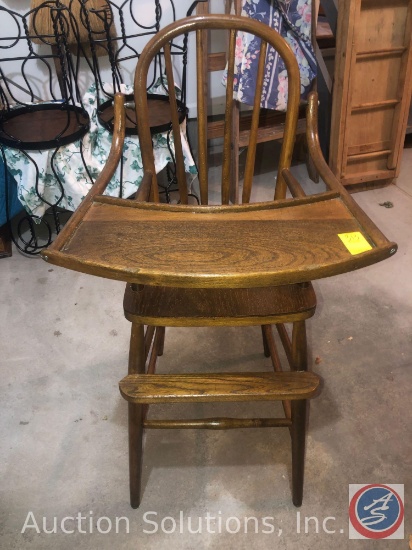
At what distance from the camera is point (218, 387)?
38.8 inches

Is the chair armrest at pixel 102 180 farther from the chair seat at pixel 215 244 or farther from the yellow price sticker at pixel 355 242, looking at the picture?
the yellow price sticker at pixel 355 242

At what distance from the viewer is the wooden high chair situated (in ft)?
2.58

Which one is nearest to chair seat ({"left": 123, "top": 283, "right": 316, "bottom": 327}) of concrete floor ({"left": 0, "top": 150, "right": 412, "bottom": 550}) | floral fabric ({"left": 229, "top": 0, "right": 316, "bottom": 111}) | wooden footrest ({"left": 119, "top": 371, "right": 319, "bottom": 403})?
wooden footrest ({"left": 119, "top": 371, "right": 319, "bottom": 403})

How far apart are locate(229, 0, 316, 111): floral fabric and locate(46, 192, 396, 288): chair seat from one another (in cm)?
121

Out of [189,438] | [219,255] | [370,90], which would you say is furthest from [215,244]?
[370,90]

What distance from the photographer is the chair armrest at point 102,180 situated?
0.85m

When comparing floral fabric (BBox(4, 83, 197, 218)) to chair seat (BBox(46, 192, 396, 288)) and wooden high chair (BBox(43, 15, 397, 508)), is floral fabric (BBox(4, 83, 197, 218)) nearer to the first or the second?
wooden high chair (BBox(43, 15, 397, 508))

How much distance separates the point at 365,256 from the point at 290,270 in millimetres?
124

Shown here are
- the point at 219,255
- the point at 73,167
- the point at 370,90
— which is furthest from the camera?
the point at 370,90

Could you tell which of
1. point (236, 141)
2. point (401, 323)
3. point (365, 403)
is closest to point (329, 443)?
point (365, 403)

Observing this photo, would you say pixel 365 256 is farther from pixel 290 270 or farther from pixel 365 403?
pixel 365 403

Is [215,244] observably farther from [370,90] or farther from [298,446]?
[370,90]

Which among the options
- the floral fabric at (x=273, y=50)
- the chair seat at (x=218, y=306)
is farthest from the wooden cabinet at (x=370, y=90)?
the chair seat at (x=218, y=306)

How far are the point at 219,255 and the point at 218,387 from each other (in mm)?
310
